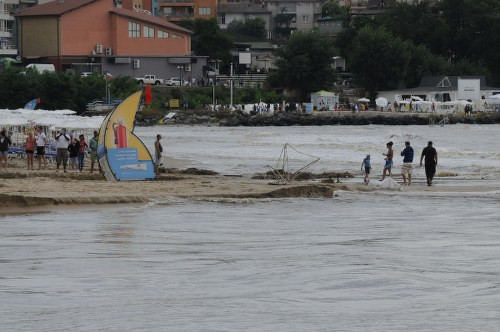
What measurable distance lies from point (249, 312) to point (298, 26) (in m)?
136

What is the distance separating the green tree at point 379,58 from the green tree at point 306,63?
7.97ft

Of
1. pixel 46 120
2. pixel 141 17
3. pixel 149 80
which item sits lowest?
pixel 46 120

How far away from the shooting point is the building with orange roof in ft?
302

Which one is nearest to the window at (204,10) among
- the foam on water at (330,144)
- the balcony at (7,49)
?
the balcony at (7,49)

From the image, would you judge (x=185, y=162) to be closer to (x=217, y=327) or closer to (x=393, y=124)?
(x=217, y=327)

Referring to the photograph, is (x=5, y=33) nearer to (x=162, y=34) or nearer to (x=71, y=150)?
(x=162, y=34)

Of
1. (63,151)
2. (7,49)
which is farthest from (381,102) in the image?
(63,151)

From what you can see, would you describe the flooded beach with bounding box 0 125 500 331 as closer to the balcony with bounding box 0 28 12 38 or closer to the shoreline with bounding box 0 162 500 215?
the shoreline with bounding box 0 162 500 215

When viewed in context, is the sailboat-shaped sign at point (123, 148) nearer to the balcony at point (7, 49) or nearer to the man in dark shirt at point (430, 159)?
the man in dark shirt at point (430, 159)

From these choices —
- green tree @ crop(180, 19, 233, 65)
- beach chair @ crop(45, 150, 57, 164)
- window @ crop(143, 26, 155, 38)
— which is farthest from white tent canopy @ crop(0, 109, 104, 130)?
green tree @ crop(180, 19, 233, 65)

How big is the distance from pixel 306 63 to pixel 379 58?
6.16m

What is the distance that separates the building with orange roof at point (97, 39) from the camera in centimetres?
9219

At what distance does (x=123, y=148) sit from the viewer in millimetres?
31500

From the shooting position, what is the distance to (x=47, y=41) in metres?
92.9
